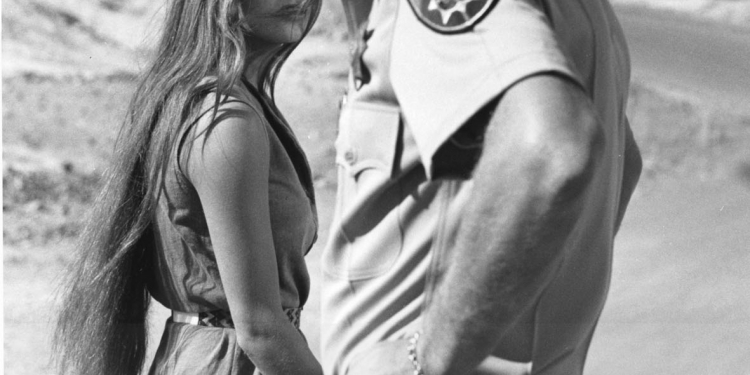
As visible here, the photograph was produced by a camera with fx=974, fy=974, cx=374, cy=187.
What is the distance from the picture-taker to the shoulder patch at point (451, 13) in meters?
0.68

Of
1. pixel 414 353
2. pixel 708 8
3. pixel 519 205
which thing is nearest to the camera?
pixel 519 205

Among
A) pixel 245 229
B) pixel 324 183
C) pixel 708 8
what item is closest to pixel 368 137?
pixel 245 229

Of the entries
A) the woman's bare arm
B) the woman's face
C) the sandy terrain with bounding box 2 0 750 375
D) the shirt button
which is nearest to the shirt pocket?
the shirt button

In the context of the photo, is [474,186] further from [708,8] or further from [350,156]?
[708,8]

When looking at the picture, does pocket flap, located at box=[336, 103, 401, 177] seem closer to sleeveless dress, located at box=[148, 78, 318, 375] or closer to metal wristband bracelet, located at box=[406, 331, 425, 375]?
metal wristband bracelet, located at box=[406, 331, 425, 375]

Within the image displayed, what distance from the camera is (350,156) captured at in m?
0.79

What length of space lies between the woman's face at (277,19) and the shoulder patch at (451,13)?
2.36 feet

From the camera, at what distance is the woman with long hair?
1308 millimetres

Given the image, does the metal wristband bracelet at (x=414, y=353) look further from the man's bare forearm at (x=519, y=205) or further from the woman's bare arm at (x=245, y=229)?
the woman's bare arm at (x=245, y=229)

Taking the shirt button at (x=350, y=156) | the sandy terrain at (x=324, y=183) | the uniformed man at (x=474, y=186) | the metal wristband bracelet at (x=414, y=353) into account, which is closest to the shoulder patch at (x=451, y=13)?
the uniformed man at (x=474, y=186)

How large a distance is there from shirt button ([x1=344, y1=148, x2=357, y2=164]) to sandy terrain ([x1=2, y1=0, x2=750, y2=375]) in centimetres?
115

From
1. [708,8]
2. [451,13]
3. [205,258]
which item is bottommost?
[708,8]

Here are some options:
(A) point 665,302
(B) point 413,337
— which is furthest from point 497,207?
(A) point 665,302

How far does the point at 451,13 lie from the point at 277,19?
2.48 ft
